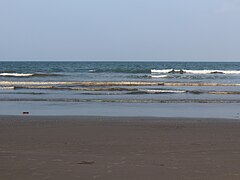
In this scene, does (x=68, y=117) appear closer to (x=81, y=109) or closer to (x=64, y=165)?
(x=81, y=109)

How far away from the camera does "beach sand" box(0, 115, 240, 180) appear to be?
6.60m

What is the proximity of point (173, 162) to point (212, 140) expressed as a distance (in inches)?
103

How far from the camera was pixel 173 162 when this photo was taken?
23.9 ft

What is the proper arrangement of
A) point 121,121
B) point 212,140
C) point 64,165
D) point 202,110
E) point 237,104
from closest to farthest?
point 64,165 < point 212,140 < point 121,121 < point 202,110 < point 237,104

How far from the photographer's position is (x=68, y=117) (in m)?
14.4

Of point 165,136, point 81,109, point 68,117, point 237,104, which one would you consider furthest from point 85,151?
point 237,104

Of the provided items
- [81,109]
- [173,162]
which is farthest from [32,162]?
[81,109]

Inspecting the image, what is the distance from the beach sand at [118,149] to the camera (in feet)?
21.6

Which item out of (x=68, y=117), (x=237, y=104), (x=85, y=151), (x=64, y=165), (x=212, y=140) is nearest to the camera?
(x=64, y=165)

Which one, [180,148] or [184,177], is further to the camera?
[180,148]

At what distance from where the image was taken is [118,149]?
8.54m

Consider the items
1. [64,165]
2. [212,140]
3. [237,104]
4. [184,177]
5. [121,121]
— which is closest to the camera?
[184,177]

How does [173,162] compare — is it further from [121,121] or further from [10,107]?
[10,107]

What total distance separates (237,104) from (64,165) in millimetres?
14372
